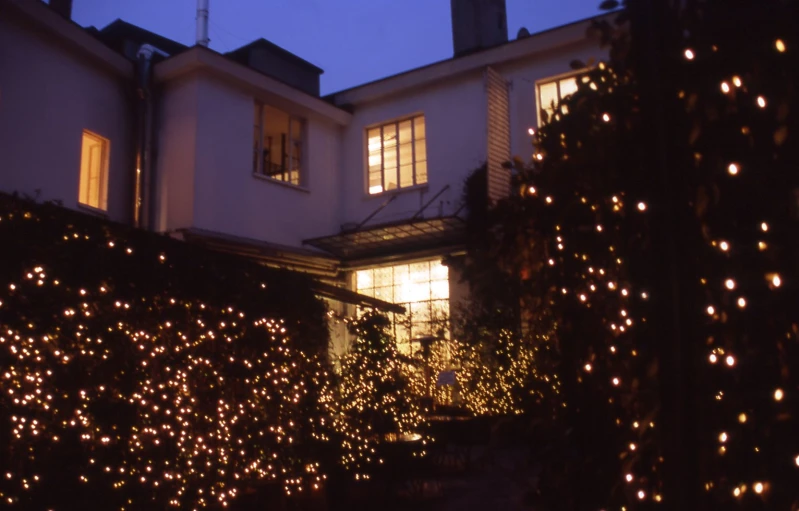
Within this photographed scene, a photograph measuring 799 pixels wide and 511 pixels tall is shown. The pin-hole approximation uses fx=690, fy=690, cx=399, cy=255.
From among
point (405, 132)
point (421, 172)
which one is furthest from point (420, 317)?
point (405, 132)

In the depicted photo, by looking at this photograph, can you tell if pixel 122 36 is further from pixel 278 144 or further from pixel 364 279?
pixel 364 279

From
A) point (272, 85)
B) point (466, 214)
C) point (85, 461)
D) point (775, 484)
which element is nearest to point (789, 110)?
point (775, 484)

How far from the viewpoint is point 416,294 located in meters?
13.0

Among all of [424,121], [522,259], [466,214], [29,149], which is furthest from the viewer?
[424,121]

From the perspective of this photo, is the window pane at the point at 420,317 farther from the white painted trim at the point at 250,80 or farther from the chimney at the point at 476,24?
the chimney at the point at 476,24

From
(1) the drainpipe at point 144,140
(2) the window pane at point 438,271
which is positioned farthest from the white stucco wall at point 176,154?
(2) the window pane at point 438,271

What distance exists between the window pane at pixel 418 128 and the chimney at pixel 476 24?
1.72 metres

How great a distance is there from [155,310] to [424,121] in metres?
9.36

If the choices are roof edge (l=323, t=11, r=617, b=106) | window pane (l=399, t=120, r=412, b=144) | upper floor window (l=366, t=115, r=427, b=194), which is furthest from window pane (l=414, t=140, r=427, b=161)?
roof edge (l=323, t=11, r=617, b=106)

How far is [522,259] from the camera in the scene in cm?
302

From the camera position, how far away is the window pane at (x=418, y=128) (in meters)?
13.6

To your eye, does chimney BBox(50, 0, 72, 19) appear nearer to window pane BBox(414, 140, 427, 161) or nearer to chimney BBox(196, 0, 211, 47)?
chimney BBox(196, 0, 211, 47)

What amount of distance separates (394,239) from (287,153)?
9.51ft

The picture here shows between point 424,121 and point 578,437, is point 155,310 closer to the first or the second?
point 578,437
